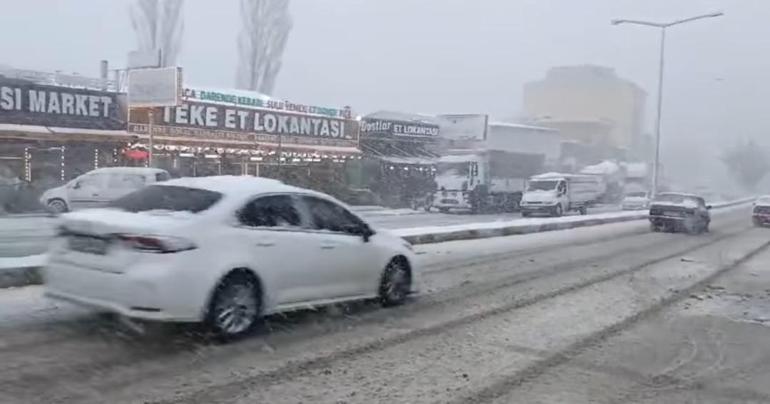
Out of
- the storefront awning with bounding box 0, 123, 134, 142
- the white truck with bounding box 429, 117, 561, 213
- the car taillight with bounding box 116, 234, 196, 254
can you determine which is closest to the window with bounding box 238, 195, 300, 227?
the car taillight with bounding box 116, 234, 196, 254

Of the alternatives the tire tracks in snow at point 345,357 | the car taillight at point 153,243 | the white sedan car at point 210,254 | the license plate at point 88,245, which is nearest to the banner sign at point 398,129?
the tire tracks in snow at point 345,357

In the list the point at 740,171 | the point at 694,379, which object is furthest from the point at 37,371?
the point at 740,171

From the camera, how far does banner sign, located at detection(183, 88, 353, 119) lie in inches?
1307

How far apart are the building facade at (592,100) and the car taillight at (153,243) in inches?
5121

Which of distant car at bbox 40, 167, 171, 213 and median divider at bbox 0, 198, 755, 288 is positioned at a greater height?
distant car at bbox 40, 167, 171, 213

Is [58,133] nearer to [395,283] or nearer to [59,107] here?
[59,107]

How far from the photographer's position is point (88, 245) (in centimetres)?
712

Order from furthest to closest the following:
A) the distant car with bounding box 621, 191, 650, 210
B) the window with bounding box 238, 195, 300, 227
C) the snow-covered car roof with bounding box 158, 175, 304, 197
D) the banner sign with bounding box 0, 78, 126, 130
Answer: the distant car with bounding box 621, 191, 650, 210 < the banner sign with bounding box 0, 78, 126, 130 < the snow-covered car roof with bounding box 158, 175, 304, 197 < the window with bounding box 238, 195, 300, 227

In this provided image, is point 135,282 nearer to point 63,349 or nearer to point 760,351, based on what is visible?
point 63,349

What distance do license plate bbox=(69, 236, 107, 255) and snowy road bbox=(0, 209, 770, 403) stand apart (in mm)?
820

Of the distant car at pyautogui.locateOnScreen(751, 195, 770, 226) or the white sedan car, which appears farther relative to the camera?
the distant car at pyautogui.locateOnScreen(751, 195, 770, 226)

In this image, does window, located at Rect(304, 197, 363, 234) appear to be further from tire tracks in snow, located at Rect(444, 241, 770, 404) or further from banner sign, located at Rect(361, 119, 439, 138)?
banner sign, located at Rect(361, 119, 439, 138)

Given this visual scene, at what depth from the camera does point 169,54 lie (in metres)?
38.1

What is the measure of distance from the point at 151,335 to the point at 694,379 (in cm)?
493
